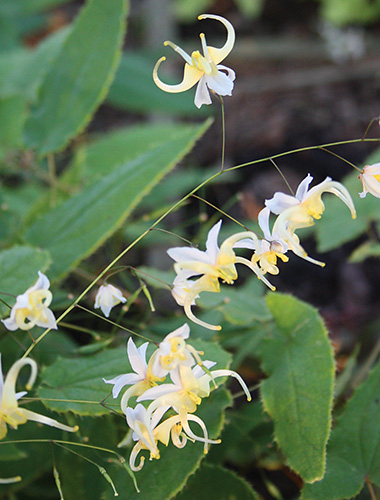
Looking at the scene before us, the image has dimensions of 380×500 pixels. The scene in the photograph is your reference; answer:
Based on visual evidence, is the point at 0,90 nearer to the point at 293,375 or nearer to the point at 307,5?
the point at 293,375

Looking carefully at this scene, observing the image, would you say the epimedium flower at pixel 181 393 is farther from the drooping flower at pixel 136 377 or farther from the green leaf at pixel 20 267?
the green leaf at pixel 20 267

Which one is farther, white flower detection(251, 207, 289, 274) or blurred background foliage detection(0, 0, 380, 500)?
blurred background foliage detection(0, 0, 380, 500)

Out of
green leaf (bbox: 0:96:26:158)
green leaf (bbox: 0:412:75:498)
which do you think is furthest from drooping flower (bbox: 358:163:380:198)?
green leaf (bbox: 0:96:26:158)

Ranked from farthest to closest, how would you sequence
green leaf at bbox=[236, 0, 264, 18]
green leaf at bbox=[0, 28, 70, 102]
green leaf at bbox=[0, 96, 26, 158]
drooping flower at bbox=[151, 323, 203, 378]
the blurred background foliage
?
1. green leaf at bbox=[236, 0, 264, 18]
2. green leaf at bbox=[0, 28, 70, 102]
3. green leaf at bbox=[0, 96, 26, 158]
4. the blurred background foliage
5. drooping flower at bbox=[151, 323, 203, 378]

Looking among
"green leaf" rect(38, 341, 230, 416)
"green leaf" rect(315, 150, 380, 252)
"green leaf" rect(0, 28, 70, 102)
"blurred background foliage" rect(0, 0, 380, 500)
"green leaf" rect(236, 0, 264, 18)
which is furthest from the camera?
"green leaf" rect(236, 0, 264, 18)

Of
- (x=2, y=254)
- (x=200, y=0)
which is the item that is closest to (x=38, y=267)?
(x=2, y=254)

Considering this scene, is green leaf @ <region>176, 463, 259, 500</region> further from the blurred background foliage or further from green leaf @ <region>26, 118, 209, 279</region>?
green leaf @ <region>26, 118, 209, 279</region>

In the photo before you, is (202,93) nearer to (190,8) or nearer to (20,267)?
(20,267)

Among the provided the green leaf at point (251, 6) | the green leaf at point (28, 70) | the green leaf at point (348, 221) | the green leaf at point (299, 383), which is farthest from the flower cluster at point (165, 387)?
the green leaf at point (251, 6)
